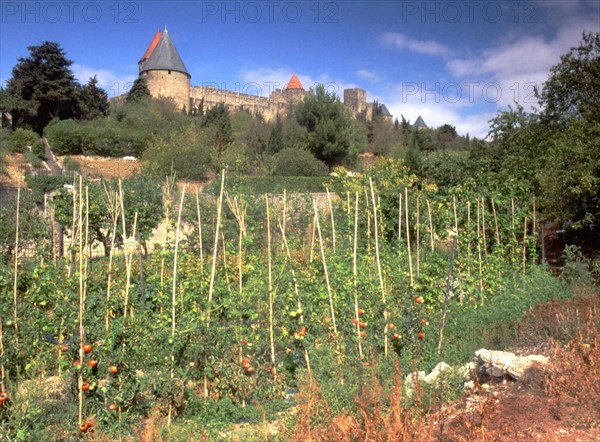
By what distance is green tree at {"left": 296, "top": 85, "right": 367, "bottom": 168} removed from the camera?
102 ft

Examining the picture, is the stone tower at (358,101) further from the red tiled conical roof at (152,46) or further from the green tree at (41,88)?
the green tree at (41,88)

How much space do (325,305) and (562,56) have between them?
1083 cm

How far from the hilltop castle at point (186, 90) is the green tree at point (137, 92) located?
3417mm

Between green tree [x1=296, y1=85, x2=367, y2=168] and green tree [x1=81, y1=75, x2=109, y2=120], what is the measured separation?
1193 centimetres

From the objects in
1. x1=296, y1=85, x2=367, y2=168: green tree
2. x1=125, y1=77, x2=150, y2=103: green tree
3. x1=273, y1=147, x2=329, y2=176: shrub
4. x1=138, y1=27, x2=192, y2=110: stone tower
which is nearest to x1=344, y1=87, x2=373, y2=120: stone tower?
x1=138, y1=27, x2=192, y2=110: stone tower

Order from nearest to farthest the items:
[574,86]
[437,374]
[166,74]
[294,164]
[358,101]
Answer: [437,374]
[574,86]
[294,164]
[166,74]
[358,101]

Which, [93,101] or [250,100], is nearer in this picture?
[93,101]

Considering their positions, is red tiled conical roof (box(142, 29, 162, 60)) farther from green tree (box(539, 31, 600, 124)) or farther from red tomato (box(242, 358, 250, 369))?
red tomato (box(242, 358, 250, 369))

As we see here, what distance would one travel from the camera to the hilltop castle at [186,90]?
41.4m

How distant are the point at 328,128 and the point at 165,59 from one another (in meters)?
17.1

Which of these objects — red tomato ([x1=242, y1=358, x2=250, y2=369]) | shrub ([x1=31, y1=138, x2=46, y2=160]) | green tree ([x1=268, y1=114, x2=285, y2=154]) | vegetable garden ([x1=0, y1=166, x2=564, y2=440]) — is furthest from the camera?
green tree ([x1=268, y1=114, x2=285, y2=154])

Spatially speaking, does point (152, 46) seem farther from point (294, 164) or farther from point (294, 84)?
point (294, 164)

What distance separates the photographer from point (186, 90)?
1679 inches

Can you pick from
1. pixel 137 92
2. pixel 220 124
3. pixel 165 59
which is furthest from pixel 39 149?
pixel 165 59
